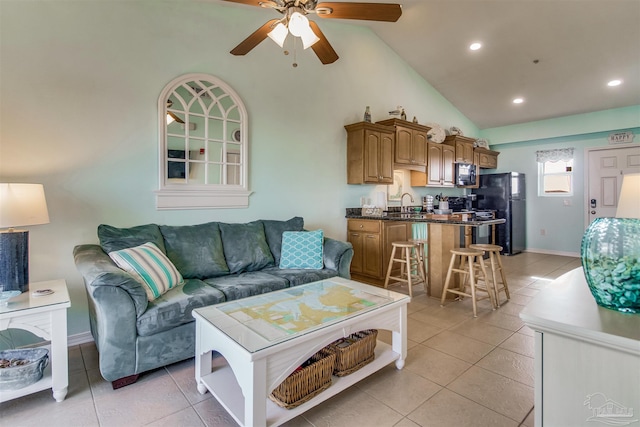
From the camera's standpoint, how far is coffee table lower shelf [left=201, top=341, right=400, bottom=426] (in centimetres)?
156

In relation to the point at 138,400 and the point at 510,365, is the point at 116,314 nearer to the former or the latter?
the point at 138,400

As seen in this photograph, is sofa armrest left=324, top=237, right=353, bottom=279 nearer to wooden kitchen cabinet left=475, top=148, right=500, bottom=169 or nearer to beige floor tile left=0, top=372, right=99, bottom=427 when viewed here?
beige floor tile left=0, top=372, right=99, bottom=427

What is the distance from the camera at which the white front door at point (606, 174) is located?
18.2 ft

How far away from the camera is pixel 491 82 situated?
5.24 m

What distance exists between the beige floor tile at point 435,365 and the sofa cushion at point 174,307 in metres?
1.44

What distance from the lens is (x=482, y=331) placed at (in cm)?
275

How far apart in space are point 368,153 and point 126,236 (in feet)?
9.90

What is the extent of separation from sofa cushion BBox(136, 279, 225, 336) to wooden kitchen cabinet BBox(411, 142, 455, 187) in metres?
4.15

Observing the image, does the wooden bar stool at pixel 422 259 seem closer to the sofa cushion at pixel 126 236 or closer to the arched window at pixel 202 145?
the arched window at pixel 202 145

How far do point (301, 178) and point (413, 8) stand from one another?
2509 millimetres

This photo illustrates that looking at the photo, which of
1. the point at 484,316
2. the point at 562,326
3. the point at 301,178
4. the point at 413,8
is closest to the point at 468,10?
the point at 413,8

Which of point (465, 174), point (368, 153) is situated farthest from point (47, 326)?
point (465, 174)

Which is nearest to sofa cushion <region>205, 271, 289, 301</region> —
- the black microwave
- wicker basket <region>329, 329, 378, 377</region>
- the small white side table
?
wicker basket <region>329, 329, 378, 377</region>

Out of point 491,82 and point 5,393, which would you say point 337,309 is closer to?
point 5,393
